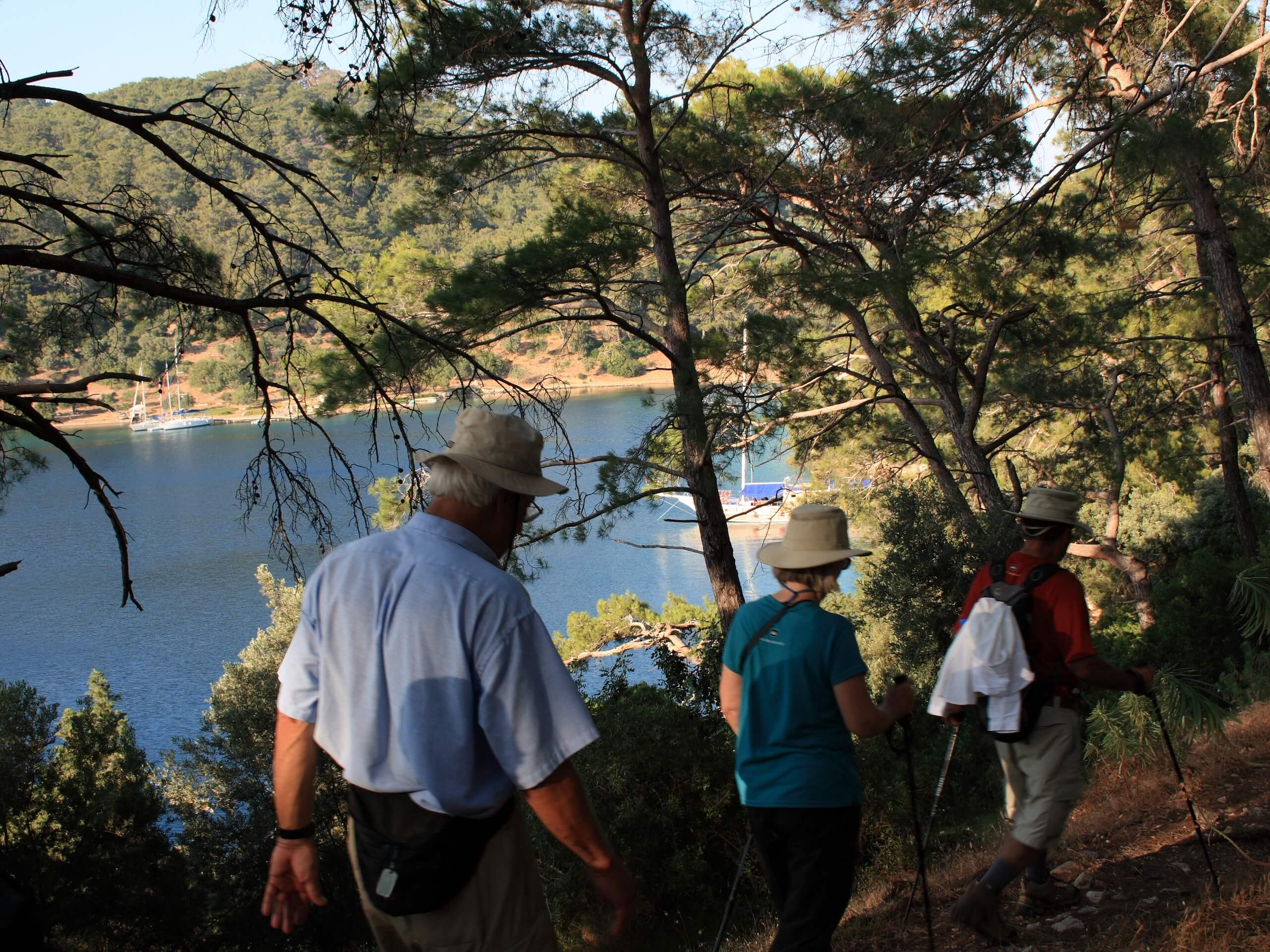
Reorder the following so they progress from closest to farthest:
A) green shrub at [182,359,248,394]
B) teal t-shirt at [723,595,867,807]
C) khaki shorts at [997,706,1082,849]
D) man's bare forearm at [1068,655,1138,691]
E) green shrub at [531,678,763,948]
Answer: teal t-shirt at [723,595,867,807] < man's bare forearm at [1068,655,1138,691] < khaki shorts at [997,706,1082,849] < green shrub at [531,678,763,948] < green shrub at [182,359,248,394]

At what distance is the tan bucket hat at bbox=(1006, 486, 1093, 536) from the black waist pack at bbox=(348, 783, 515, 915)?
1.62 metres

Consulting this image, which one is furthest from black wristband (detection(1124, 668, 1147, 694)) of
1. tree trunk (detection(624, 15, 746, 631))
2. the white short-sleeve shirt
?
tree trunk (detection(624, 15, 746, 631))

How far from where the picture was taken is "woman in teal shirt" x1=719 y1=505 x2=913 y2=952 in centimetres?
209

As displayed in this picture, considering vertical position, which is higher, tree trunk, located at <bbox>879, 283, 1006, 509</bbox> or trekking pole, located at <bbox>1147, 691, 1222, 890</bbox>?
tree trunk, located at <bbox>879, 283, 1006, 509</bbox>

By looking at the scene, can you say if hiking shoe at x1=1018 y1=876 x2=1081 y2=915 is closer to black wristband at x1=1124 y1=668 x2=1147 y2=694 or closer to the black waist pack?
black wristband at x1=1124 y1=668 x2=1147 y2=694

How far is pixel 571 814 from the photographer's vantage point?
1580 mm

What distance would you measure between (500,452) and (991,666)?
1.43 meters

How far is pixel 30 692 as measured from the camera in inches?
492

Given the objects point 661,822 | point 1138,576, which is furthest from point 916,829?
point 1138,576

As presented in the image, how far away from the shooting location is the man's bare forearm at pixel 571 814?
155 cm

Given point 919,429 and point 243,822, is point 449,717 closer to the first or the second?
point 919,429

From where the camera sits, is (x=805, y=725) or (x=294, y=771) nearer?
(x=294, y=771)

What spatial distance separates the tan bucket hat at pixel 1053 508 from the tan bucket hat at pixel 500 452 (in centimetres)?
141

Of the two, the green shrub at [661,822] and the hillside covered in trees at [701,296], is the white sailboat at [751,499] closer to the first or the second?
the hillside covered in trees at [701,296]
